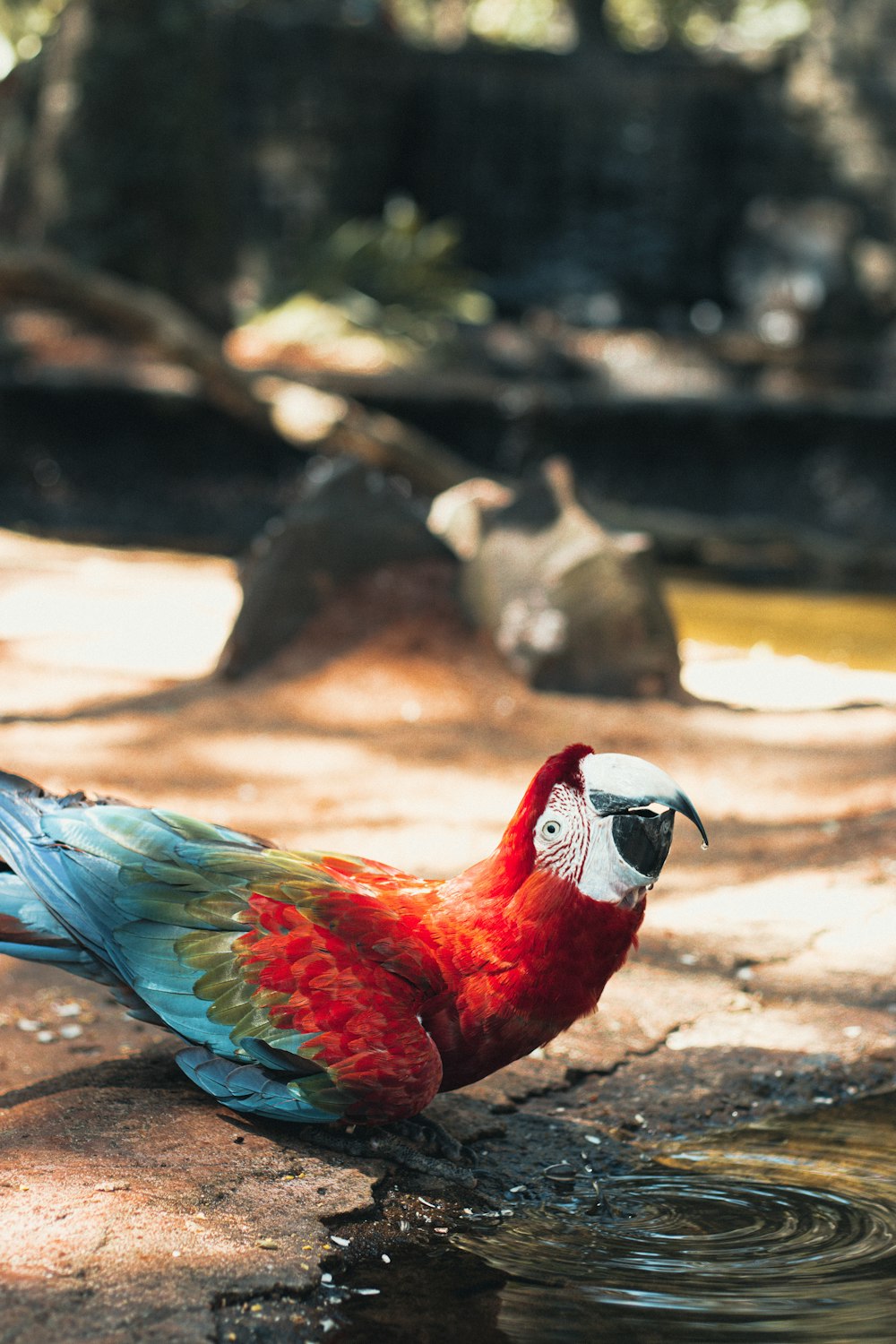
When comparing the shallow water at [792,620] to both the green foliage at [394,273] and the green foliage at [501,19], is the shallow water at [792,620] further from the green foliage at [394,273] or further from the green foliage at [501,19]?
the green foliage at [501,19]

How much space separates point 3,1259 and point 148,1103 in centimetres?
61

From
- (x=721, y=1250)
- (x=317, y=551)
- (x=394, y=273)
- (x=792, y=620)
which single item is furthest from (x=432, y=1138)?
(x=394, y=273)

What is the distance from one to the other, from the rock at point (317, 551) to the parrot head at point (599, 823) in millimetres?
A: 4532

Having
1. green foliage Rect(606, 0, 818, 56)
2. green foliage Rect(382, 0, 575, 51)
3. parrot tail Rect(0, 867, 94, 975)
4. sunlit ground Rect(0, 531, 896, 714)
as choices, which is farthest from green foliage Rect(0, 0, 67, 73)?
parrot tail Rect(0, 867, 94, 975)

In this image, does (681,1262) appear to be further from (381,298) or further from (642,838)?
(381,298)

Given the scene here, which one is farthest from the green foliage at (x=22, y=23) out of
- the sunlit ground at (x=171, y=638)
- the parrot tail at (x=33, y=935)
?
the parrot tail at (x=33, y=935)

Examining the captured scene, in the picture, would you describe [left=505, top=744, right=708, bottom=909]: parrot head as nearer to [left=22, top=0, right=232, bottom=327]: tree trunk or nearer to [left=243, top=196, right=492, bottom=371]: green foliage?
[left=22, top=0, right=232, bottom=327]: tree trunk

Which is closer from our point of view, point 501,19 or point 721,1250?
point 721,1250

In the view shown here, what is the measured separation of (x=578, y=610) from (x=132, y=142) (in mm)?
9140

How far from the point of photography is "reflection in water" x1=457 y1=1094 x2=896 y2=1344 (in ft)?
7.20

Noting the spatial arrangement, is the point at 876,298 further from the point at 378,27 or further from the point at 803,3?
the point at 803,3

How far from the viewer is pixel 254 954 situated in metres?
2.53

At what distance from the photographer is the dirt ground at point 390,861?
2285mm

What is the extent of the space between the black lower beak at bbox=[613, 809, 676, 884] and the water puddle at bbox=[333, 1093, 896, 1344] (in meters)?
0.64
